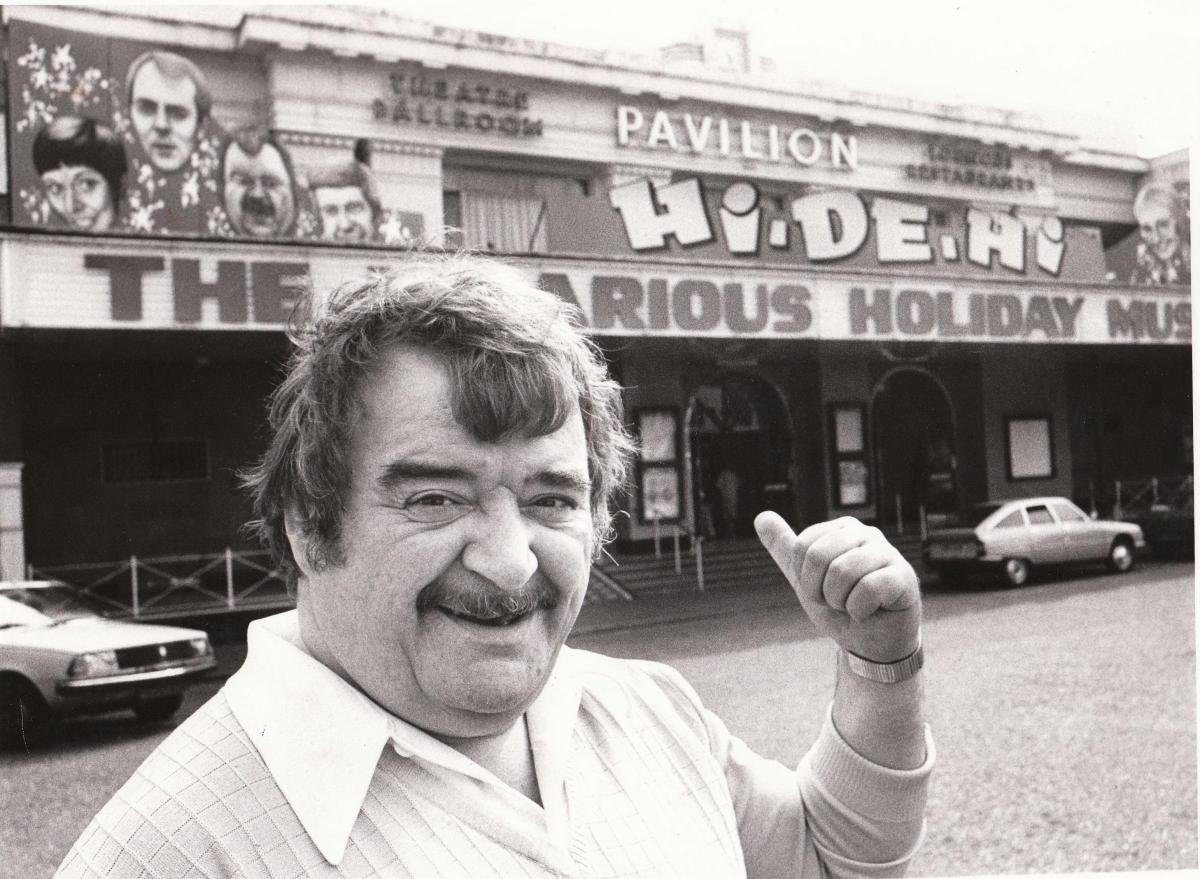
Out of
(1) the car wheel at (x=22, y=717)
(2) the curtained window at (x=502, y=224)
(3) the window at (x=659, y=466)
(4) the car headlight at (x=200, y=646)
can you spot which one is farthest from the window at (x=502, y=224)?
(1) the car wheel at (x=22, y=717)

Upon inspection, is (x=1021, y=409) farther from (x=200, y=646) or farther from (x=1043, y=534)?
(x=200, y=646)

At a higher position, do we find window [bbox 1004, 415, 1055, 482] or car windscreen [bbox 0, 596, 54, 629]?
window [bbox 1004, 415, 1055, 482]

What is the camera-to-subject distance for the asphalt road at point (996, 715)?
10.3 ft

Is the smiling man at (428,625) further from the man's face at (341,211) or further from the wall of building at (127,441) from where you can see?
the man's face at (341,211)

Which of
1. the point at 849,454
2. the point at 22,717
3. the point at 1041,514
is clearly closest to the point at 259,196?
the point at 22,717

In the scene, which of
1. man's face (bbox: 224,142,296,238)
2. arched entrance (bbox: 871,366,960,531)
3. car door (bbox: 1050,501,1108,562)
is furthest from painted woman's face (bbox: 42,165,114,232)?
car door (bbox: 1050,501,1108,562)

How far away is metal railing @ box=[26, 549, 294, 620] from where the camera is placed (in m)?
3.41

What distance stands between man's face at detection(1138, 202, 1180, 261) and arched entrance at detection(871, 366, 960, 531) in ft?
3.63

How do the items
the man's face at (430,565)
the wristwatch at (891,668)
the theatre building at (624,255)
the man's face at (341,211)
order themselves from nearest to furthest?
1. the man's face at (430,565)
2. the wristwatch at (891,668)
3. the theatre building at (624,255)
4. the man's face at (341,211)

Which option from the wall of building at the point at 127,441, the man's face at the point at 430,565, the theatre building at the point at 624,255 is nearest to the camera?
the man's face at the point at 430,565

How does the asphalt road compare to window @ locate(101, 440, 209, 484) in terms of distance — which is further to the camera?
window @ locate(101, 440, 209, 484)

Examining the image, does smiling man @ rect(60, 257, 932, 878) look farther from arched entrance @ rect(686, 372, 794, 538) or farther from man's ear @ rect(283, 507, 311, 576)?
arched entrance @ rect(686, 372, 794, 538)

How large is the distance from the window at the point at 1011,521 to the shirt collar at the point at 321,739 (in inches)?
145

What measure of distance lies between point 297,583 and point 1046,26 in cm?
300
